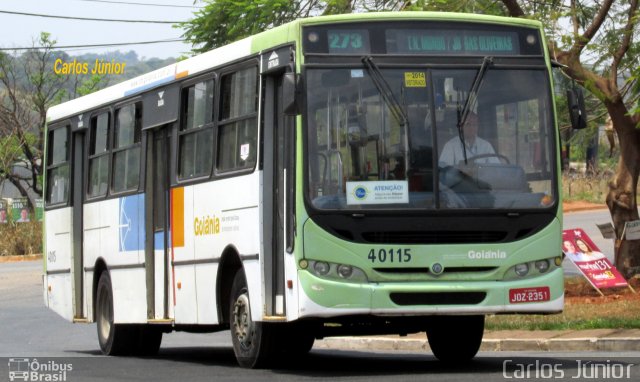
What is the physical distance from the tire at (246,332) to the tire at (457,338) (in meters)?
1.57

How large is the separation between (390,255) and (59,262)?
8074mm

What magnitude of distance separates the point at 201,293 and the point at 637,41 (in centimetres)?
1152

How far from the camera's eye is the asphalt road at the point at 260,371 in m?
11.8

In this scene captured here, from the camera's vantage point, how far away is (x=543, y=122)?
483 inches

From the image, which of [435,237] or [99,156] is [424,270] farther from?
[99,156]

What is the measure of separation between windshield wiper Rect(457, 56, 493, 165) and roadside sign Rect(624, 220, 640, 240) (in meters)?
11.0

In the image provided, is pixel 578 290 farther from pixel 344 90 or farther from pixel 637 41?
pixel 344 90

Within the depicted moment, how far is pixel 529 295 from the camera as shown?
38.9 ft

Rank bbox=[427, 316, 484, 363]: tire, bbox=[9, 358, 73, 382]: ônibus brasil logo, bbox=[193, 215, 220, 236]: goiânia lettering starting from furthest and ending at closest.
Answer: bbox=[193, 215, 220, 236]: goiânia lettering → bbox=[427, 316, 484, 363]: tire → bbox=[9, 358, 73, 382]: ônibus brasil logo

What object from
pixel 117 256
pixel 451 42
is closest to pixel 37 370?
pixel 117 256

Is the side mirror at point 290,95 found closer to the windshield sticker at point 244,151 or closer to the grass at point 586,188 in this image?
the windshield sticker at point 244,151

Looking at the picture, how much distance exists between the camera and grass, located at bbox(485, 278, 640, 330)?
17.0 metres

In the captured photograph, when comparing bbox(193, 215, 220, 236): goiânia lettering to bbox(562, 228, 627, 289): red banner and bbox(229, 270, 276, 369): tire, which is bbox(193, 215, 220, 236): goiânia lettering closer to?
bbox(229, 270, 276, 369): tire

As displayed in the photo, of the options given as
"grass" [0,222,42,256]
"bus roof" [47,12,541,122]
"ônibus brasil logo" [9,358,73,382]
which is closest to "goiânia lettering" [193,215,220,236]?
"bus roof" [47,12,541,122]
